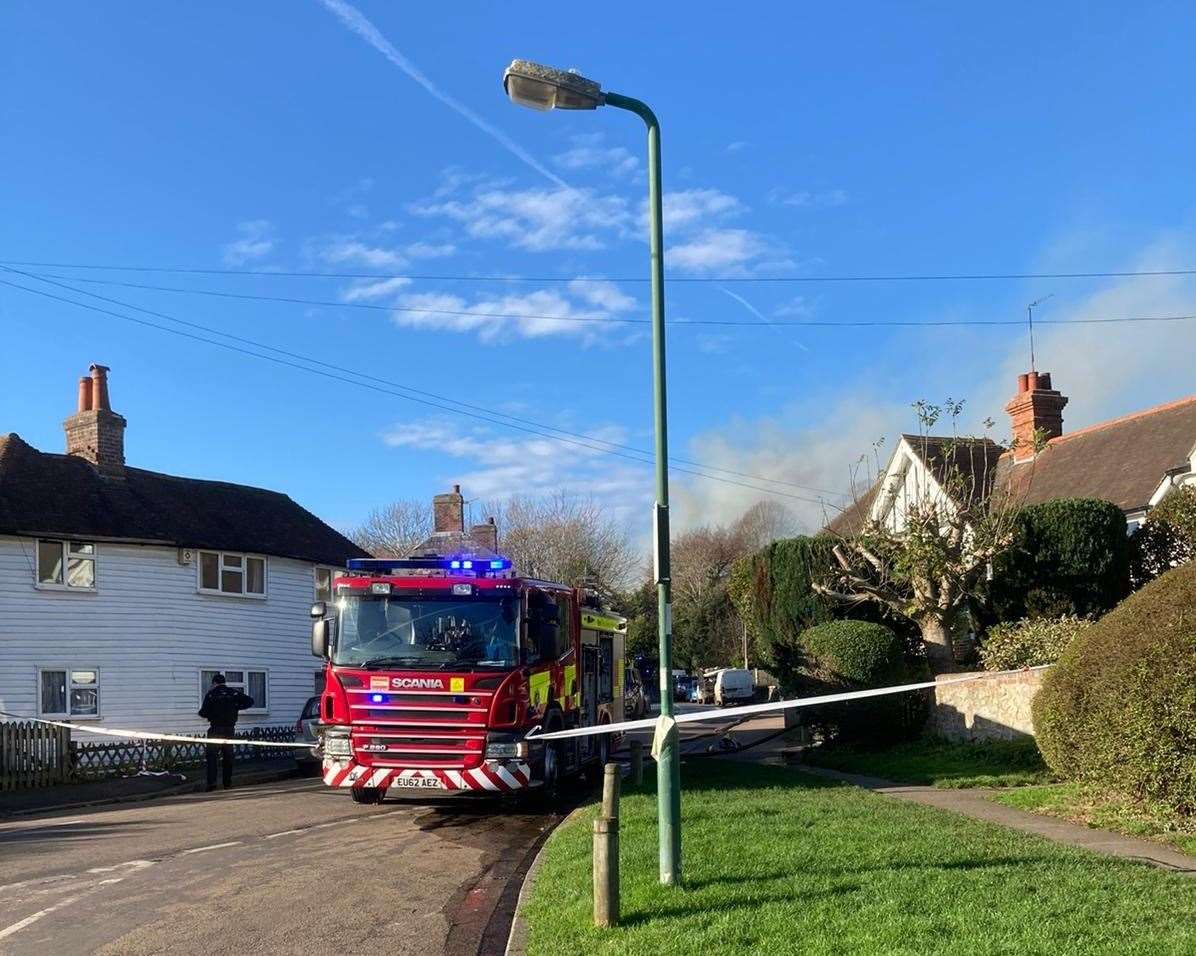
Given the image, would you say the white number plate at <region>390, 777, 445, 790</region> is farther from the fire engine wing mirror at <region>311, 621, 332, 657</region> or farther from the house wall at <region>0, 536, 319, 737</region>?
the house wall at <region>0, 536, 319, 737</region>

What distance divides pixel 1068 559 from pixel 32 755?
60.0 feet

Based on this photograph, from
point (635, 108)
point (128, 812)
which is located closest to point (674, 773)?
point (635, 108)

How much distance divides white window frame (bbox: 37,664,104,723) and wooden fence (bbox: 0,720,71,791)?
4.25 metres

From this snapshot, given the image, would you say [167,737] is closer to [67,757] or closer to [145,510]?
[67,757]

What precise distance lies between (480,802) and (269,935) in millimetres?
8017

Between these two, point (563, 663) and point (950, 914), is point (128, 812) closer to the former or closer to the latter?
point (563, 663)

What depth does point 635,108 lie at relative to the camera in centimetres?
844

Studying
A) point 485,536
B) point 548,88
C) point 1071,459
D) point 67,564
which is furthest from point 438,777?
point 1071,459

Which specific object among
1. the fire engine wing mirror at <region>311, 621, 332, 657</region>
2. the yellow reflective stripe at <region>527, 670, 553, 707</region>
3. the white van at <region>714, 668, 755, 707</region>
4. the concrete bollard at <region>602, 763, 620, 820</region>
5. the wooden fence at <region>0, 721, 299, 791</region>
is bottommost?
the white van at <region>714, 668, 755, 707</region>

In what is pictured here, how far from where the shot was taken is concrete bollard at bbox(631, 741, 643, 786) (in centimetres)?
1423

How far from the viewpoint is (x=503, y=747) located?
12.4 m

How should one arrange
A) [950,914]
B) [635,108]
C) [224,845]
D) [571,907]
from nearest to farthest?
[950,914], [571,907], [635,108], [224,845]

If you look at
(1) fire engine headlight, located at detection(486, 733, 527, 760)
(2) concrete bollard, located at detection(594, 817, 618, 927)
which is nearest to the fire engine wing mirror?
(1) fire engine headlight, located at detection(486, 733, 527, 760)

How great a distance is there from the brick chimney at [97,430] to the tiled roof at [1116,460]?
21.2 metres
